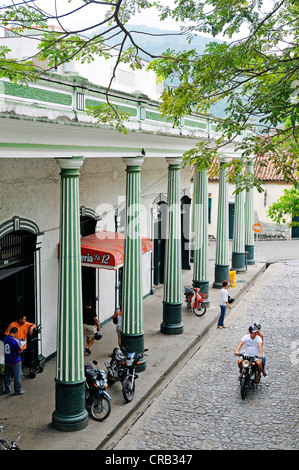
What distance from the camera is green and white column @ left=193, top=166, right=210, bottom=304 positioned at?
1505 cm

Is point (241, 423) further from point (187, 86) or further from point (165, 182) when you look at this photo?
point (165, 182)

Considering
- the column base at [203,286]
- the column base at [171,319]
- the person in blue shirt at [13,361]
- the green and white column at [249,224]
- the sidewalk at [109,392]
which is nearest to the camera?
the sidewalk at [109,392]

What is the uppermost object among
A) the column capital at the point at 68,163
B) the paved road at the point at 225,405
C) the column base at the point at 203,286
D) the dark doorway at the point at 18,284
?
the column capital at the point at 68,163

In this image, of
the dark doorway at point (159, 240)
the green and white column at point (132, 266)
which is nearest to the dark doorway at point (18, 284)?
the green and white column at point (132, 266)

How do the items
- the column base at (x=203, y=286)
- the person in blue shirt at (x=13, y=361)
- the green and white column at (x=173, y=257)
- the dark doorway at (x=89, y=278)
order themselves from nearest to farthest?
the person in blue shirt at (x=13, y=361) < the green and white column at (x=173, y=257) < the dark doorway at (x=89, y=278) < the column base at (x=203, y=286)

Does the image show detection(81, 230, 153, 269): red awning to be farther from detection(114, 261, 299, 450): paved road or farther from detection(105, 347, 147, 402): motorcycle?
detection(114, 261, 299, 450): paved road

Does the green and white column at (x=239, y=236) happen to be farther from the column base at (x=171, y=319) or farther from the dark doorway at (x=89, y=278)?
the dark doorway at (x=89, y=278)

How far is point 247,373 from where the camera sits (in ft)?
32.9

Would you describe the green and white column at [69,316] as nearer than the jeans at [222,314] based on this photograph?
Yes

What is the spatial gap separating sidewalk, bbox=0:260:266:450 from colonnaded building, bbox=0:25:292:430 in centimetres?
31

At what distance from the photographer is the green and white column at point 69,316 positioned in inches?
332

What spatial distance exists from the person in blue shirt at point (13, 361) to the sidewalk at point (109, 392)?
0.63ft

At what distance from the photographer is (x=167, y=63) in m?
8.80

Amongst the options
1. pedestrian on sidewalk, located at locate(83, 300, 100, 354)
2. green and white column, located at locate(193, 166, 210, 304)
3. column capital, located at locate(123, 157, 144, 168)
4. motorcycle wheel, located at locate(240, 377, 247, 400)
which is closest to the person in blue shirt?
pedestrian on sidewalk, located at locate(83, 300, 100, 354)
